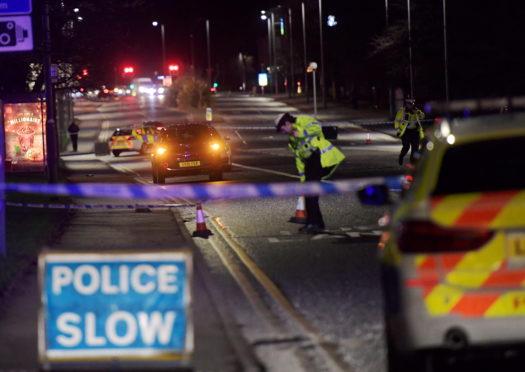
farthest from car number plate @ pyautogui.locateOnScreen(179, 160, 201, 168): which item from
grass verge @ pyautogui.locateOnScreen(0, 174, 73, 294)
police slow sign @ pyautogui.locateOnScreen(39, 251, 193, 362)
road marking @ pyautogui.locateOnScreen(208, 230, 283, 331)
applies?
police slow sign @ pyautogui.locateOnScreen(39, 251, 193, 362)

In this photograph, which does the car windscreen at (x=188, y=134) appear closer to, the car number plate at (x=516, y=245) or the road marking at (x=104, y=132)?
the car number plate at (x=516, y=245)

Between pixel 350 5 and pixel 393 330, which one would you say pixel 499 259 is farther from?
pixel 350 5

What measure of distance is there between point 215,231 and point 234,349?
28.5 ft

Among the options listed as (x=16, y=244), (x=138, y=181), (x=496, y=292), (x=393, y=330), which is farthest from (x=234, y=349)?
(x=138, y=181)

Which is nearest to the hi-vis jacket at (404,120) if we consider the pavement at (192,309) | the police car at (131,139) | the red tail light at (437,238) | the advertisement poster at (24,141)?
the pavement at (192,309)

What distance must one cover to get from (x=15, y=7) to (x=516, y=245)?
27.7 feet

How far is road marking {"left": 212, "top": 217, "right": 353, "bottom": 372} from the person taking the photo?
7676 millimetres

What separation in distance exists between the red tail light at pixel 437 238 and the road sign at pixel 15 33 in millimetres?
7776

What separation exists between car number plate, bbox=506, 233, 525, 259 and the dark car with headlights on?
824 inches

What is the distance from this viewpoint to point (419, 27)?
196 ft

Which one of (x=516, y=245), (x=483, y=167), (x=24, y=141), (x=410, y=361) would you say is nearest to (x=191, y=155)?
(x=24, y=141)

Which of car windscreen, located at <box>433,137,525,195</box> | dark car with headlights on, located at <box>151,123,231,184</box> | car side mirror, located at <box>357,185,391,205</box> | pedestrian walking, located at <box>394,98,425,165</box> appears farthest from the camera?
pedestrian walking, located at <box>394,98,425,165</box>

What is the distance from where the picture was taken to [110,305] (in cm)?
677

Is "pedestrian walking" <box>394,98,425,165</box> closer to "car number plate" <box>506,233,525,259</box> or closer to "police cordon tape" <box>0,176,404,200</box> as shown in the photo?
"police cordon tape" <box>0,176,404,200</box>
